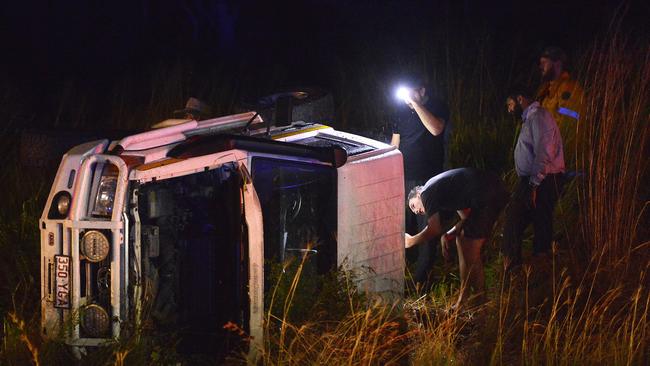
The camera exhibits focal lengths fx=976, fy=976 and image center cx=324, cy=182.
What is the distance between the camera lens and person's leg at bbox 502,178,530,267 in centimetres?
743

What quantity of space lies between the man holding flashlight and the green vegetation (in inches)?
30.3

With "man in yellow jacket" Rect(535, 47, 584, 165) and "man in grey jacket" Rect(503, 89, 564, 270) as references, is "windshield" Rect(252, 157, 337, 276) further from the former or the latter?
"man in yellow jacket" Rect(535, 47, 584, 165)

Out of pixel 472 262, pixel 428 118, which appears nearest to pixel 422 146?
pixel 428 118

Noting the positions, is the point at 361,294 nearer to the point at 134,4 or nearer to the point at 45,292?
the point at 45,292

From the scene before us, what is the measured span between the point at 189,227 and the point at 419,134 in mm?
3042

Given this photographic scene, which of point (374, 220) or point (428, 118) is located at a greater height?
point (428, 118)

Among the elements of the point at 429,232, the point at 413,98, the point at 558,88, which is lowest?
the point at 429,232

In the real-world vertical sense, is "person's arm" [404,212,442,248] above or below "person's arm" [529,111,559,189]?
below

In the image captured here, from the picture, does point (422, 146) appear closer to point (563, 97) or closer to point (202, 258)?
point (563, 97)

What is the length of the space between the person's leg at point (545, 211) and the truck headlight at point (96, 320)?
3589 millimetres

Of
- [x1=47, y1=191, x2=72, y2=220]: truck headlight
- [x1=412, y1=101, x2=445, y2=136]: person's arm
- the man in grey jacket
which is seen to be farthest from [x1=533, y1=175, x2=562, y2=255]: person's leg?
[x1=47, y1=191, x2=72, y2=220]: truck headlight

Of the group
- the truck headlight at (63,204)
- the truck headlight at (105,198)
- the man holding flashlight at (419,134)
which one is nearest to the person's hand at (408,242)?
the man holding flashlight at (419,134)

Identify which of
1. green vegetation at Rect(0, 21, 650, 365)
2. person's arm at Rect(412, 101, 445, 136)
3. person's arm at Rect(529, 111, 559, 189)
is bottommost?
green vegetation at Rect(0, 21, 650, 365)

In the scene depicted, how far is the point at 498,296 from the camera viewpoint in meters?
6.73
